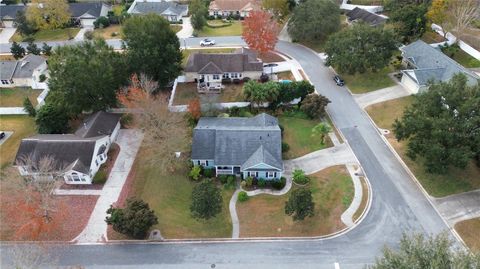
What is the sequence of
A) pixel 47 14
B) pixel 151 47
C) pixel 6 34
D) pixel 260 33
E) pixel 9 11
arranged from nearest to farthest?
1. pixel 151 47
2. pixel 260 33
3. pixel 47 14
4. pixel 6 34
5. pixel 9 11

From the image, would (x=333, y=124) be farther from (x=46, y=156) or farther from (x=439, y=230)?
(x=46, y=156)

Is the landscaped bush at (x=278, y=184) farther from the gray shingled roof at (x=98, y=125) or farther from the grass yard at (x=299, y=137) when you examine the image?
the gray shingled roof at (x=98, y=125)

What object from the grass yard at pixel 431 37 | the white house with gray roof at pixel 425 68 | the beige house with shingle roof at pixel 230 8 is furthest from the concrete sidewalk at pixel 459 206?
→ the beige house with shingle roof at pixel 230 8

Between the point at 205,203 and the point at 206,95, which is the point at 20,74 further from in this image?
the point at 205,203

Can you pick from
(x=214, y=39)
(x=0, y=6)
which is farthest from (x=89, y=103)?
(x=0, y=6)

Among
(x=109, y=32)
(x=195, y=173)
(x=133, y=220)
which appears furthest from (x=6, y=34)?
(x=133, y=220)

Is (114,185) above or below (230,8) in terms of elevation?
below

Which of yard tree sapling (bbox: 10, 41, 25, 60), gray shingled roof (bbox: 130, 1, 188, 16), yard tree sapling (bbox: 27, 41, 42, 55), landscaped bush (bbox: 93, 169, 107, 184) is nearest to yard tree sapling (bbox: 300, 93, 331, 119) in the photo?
landscaped bush (bbox: 93, 169, 107, 184)
